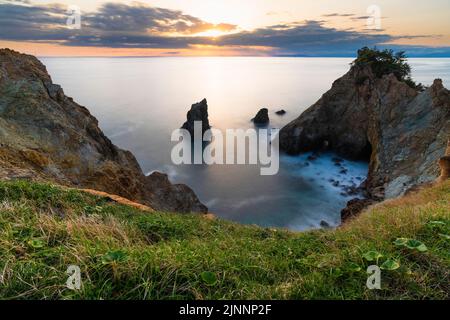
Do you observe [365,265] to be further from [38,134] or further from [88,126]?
[88,126]

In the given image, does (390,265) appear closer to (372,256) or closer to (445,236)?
(372,256)

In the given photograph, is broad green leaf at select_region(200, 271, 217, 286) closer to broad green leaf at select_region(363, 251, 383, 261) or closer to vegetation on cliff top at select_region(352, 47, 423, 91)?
broad green leaf at select_region(363, 251, 383, 261)

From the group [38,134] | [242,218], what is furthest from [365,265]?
[242,218]

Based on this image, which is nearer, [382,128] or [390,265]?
[390,265]

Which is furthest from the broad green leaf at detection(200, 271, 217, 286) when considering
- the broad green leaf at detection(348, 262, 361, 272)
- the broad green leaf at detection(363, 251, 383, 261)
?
the broad green leaf at detection(363, 251, 383, 261)

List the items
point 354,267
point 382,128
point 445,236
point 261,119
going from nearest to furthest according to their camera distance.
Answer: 1. point 354,267
2. point 445,236
3. point 382,128
4. point 261,119

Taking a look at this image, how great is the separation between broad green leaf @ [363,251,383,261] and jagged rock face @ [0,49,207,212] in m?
13.5

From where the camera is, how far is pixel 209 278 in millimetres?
4477

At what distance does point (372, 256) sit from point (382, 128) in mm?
38088

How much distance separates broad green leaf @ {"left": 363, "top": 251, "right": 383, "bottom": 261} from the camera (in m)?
4.81

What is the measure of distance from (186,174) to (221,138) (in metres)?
24.9

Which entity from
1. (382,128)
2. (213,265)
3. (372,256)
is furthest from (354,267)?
(382,128)

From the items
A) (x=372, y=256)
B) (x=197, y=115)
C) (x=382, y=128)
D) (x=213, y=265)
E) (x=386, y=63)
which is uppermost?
(x=386, y=63)

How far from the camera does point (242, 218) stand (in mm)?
39625
